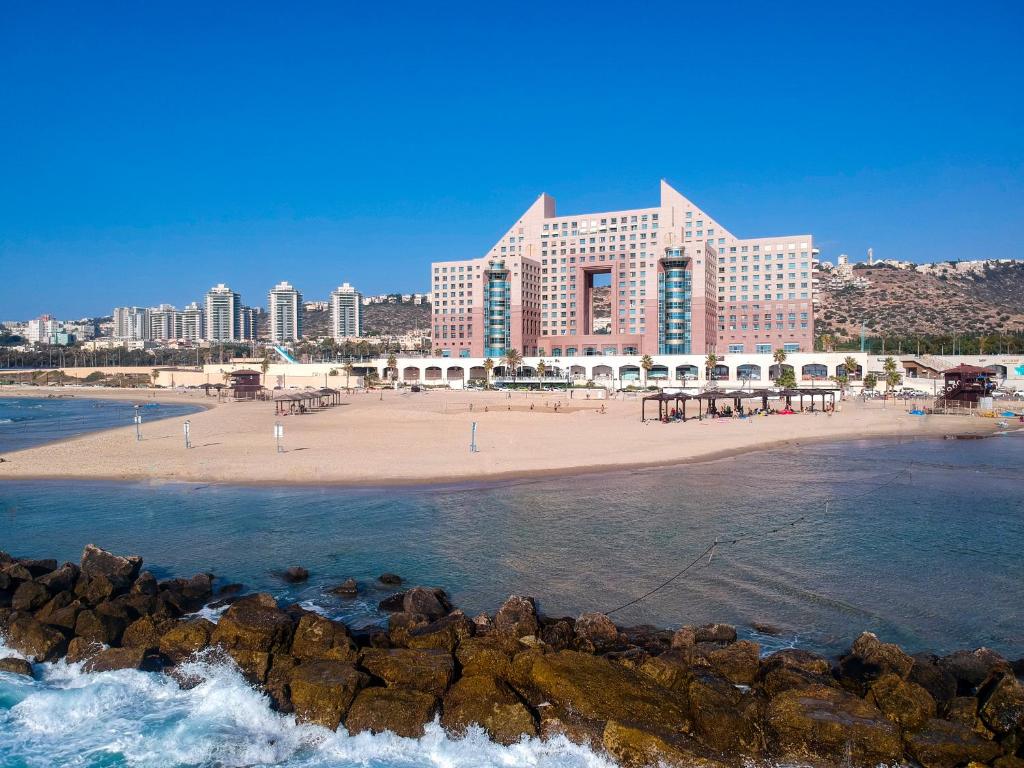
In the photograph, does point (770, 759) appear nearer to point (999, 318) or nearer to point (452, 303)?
point (452, 303)

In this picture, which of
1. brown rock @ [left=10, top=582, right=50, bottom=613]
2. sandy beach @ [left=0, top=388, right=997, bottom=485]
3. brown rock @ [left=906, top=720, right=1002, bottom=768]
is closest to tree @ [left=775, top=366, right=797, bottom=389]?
sandy beach @ [left=0, top=388, right=997, bottom=485]

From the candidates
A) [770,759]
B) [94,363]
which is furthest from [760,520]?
[94,363]

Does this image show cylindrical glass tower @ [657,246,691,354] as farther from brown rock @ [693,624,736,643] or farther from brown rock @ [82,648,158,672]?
brown rock @ [82,648,158,672]

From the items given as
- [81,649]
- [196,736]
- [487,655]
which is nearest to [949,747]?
[487,655]

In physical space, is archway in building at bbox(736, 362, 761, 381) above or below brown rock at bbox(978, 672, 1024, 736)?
above

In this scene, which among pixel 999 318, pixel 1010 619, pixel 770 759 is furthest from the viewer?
pixel 999 318

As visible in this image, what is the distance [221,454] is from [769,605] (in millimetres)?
25524

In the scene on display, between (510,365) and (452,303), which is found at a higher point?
(452,303)

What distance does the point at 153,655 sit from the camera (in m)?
11.4

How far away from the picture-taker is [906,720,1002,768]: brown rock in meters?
8.38

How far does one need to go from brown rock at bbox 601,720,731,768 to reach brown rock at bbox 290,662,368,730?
3484 millimetres

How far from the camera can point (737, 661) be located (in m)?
10.6

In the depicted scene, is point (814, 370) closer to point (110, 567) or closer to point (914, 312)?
Result: point (110, 567)

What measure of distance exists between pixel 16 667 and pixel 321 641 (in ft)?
15.1
